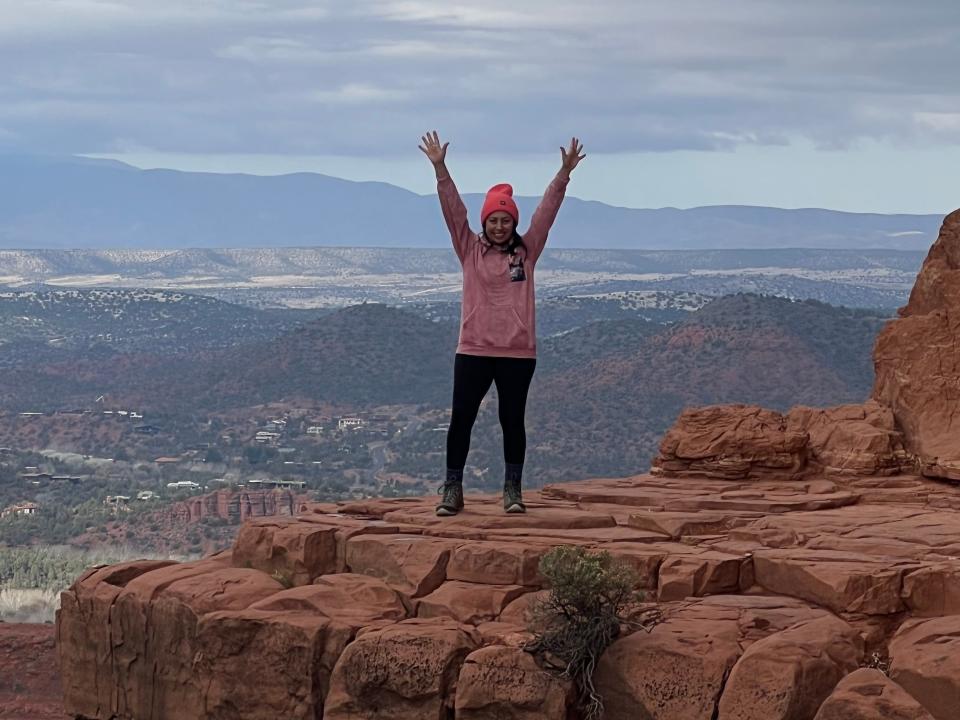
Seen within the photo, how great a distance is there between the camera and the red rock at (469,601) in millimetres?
14719

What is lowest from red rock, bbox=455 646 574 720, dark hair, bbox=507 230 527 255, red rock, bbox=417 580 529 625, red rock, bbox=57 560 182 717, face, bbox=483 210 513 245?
red rock, bbox=57 560 182 717

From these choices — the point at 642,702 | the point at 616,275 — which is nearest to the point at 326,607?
the point at 642,702

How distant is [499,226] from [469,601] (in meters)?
3.41

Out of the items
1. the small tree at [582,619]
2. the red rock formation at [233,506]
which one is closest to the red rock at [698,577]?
the small tree at [582,619]

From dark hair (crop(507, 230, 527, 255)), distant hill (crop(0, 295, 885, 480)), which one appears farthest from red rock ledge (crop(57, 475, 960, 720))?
distant hill (crop(0, 295, 885, 480))

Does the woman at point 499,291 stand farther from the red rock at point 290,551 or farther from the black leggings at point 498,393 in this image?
the red rock at point 290,551

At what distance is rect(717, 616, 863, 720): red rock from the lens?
12359 mm

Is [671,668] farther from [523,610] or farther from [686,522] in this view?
[686,522]

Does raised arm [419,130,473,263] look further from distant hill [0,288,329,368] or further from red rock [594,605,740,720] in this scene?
distant hill [0,288,329,368]

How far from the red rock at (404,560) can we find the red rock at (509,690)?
6.22 ft

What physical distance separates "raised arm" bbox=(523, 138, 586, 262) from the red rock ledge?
2493mm

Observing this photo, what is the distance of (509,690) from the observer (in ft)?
43.8

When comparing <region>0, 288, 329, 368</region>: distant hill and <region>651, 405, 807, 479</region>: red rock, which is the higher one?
<region>651, 405, 807, 479</region>: red rock

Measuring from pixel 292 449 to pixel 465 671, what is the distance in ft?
198
